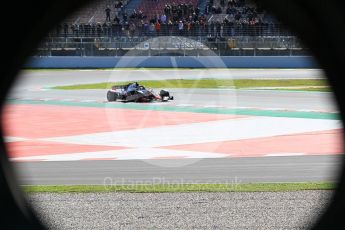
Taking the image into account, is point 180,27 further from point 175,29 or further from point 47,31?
point 47,31

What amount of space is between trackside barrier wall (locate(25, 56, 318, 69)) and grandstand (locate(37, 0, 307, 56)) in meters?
0.45

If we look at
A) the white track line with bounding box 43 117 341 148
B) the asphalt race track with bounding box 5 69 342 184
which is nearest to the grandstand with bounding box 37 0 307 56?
the asphalt race track with bounding box 5 69 342 184

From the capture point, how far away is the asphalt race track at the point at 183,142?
905cm

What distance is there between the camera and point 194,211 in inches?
258

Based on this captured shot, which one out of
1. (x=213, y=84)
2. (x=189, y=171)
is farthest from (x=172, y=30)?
(x=189, y=171)

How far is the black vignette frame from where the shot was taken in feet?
5.09

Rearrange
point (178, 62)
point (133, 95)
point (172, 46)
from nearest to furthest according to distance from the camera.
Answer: point (133, 95) → point (178, 62) → point (172, 46)

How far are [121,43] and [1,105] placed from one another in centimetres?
3651

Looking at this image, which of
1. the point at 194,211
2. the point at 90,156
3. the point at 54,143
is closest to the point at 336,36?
the point at 194,211

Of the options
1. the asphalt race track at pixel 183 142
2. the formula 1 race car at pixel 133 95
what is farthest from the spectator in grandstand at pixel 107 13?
the formula 1 race car at pixel 133 95

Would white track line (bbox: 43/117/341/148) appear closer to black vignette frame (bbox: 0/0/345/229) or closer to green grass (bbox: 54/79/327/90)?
black vignette frame (bbox: 0/0/345/229)

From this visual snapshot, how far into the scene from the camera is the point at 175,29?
1565 inches

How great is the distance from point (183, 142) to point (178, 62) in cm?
2610

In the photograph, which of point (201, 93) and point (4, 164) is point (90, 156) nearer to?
point (4, 164)
